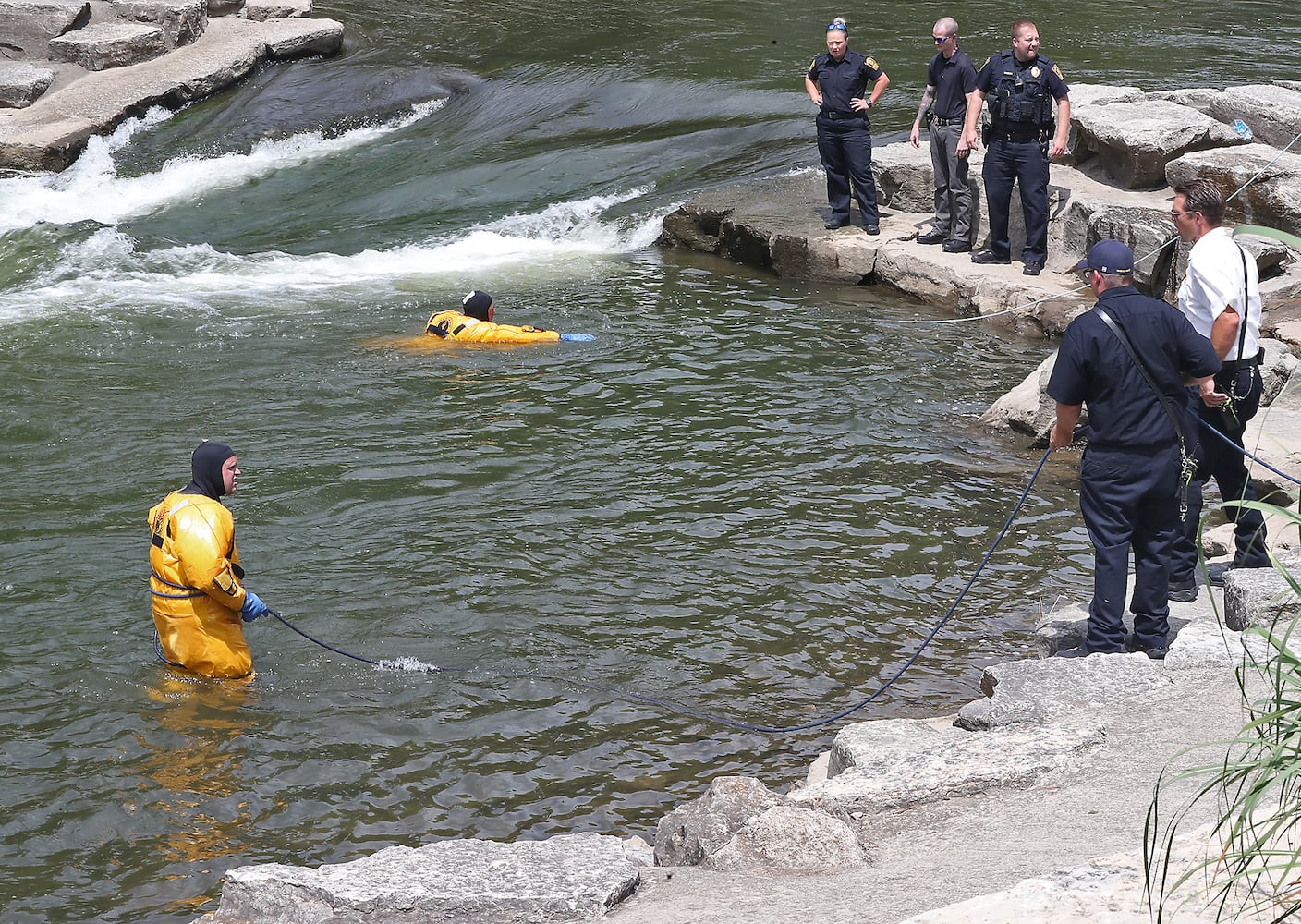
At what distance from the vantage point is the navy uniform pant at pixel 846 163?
1327 centimetres

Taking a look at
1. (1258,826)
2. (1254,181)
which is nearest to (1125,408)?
(1258,826)

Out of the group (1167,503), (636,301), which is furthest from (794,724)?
(636,301)

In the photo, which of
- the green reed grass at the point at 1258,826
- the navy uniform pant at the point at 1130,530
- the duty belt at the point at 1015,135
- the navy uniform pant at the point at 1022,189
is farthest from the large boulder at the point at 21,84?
the green reed grass at the point at 1258,826

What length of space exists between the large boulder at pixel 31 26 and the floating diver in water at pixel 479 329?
1188 cm

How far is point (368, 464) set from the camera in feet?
29.9

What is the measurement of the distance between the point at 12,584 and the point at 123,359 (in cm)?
386

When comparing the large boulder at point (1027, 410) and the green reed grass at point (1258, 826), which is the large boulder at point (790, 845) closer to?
the green reed grass at point (1258, 826)

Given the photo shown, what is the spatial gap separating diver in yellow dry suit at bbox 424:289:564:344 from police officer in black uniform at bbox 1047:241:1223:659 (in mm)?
6319

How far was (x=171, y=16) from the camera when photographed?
19.9 meters

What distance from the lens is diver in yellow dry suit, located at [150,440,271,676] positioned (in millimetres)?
6262

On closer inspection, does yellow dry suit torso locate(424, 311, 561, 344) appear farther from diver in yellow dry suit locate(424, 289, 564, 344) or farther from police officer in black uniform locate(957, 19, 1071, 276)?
police officer in black uniform locate(957, 19, 1071, 276)

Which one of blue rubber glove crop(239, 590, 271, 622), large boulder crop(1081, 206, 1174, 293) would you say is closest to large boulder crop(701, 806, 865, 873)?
blue rubber glove crop(239, 590, 271, 622)

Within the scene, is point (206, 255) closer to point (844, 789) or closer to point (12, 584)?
point (12, 584)

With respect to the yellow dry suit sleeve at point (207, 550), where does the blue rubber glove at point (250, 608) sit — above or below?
below
